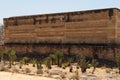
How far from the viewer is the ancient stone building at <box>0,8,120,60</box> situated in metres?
16.9

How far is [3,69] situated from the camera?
15.1m

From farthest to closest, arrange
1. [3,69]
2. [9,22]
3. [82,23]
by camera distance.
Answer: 1. [9,22]
2. [82,23]
3. [3,69]

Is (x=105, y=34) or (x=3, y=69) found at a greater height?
(x=105, y=34)

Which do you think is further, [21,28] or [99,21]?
[21,28]

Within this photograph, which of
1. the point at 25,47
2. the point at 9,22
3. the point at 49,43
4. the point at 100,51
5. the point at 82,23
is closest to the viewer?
the point at 100,51

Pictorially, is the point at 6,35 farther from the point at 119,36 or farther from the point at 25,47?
the point at 119,36

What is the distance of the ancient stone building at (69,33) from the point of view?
666 inches

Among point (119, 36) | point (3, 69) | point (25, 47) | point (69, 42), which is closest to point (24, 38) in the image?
point (25, 47)

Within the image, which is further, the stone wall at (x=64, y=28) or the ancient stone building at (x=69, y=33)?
the stone wall at (x=64, y=28)

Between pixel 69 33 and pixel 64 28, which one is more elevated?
pixel 64 28

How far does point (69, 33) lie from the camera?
19234mm

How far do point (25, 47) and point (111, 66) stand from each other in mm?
8943

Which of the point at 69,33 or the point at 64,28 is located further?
the point at 64,28

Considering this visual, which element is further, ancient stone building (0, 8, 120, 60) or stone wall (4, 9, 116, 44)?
stone wall (4, 9, 116, 44)
